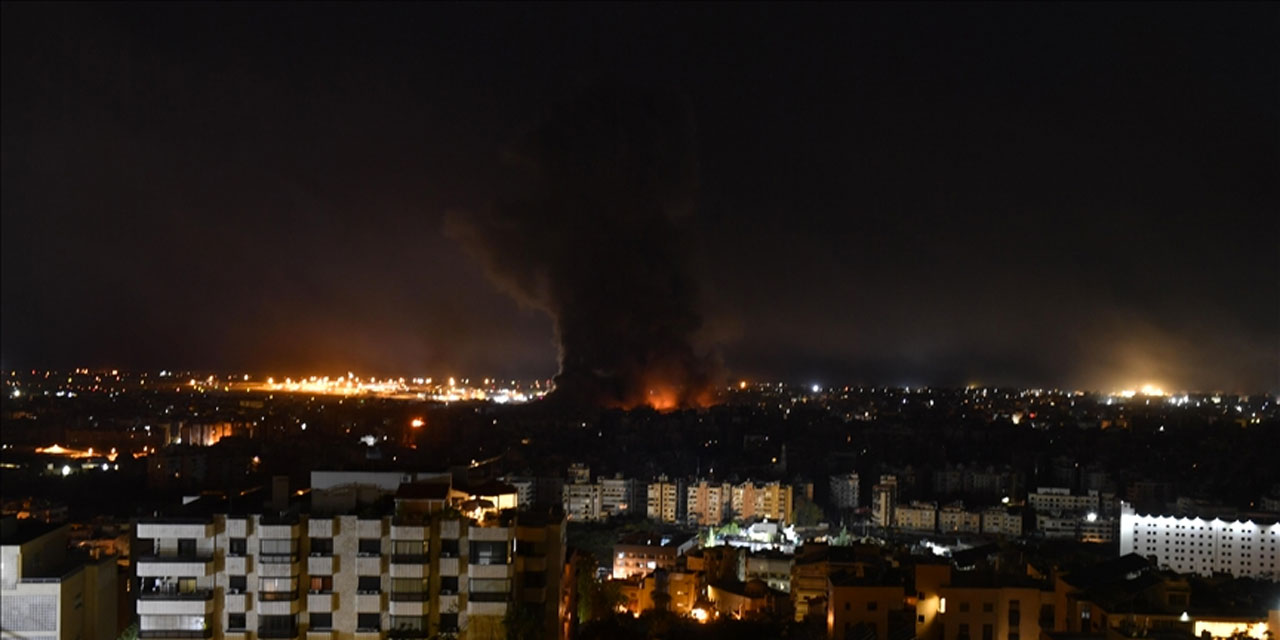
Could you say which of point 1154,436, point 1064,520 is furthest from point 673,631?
point 1154,436

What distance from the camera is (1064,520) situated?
2020 cm

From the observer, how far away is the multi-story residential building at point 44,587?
547 cm

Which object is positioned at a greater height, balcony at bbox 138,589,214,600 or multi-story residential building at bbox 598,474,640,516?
balcony at bbox 138,589,214,600

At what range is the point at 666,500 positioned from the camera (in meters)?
22.0

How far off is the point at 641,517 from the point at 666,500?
0.93m

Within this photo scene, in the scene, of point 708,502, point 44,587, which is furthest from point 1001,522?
point 44,587

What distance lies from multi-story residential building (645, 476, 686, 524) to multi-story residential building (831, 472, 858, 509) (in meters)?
3.42

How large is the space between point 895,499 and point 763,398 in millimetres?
21974

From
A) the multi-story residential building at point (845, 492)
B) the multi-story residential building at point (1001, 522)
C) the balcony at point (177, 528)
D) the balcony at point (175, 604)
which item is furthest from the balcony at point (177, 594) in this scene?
the multi-story residential building at point (845, 492)

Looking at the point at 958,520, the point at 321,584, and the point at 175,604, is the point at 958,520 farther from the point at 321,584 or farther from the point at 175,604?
the point at 175,604

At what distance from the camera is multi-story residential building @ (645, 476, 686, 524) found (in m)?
21.8

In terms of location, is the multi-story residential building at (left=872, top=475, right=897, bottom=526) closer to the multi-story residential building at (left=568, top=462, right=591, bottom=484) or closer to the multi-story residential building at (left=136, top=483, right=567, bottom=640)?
the multi-story residential building at (left=568, top=462, right=591, bottom=484)

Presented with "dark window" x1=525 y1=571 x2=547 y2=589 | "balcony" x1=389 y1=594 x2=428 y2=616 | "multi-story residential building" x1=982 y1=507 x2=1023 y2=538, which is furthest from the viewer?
"multi-story residential building" x1=982 y1=507 x2=1023 y2=538

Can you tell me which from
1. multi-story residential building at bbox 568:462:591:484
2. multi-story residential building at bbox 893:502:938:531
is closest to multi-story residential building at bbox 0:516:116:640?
multi-story residential building at bbox 568:462:591:484
